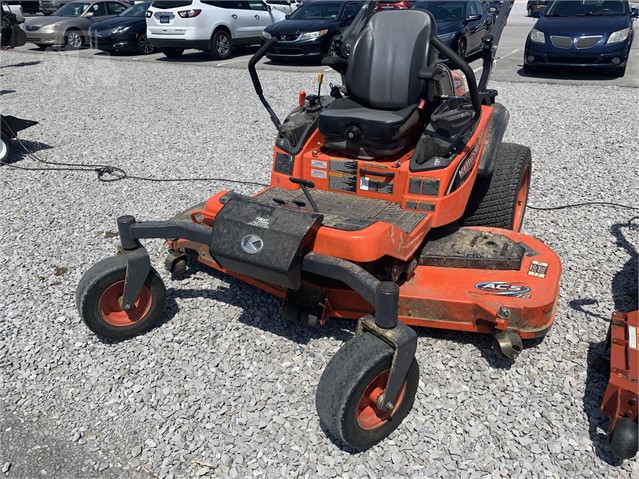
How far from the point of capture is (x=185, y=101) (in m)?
8.82

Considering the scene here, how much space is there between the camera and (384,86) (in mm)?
3527

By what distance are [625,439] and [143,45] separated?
45.7 feet

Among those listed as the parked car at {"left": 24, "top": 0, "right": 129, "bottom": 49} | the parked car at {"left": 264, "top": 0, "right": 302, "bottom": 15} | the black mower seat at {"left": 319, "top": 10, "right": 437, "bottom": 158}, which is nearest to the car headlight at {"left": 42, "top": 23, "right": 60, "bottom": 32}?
the parked car at {"left": 24, "top": 0, "right": 129, "bottom": 49}

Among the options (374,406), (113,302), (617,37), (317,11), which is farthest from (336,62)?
(317,11)

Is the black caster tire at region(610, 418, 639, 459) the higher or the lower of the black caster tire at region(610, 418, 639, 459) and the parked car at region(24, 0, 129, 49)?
the higher

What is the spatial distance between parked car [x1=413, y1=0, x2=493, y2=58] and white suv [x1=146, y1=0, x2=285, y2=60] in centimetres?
436

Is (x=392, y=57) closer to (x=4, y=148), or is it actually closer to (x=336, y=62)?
(x=336, y=62)

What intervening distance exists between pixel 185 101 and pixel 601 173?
6050 mm

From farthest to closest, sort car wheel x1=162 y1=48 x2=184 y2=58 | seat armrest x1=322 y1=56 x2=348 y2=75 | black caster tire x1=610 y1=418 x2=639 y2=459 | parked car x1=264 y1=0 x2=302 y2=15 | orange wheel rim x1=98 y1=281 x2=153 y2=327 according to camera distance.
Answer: parked car x1=264 y1=0 x2=302 y2=15
car wheel x1=162 y1=48 x2=184 y2=58
seat armrest x1=322 y1=56 x2=348 y2=75
orange wheel rim x1=98 y1=281 x2=153 y2=327
black caster tire x1=610 y1=418 x2=639 y2=459

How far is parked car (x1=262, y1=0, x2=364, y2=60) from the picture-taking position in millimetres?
11312

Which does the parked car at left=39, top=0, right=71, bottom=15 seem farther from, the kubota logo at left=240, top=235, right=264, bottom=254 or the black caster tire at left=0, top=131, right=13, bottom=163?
the kubota logo at left=240, top=235, right=264, bottom=254

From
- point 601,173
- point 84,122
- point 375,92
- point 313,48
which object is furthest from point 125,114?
point 601,173

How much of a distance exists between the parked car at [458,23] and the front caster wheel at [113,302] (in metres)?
7.89

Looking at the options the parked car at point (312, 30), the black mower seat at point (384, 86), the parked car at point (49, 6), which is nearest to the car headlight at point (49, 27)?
the parked car at point (312, 30)
